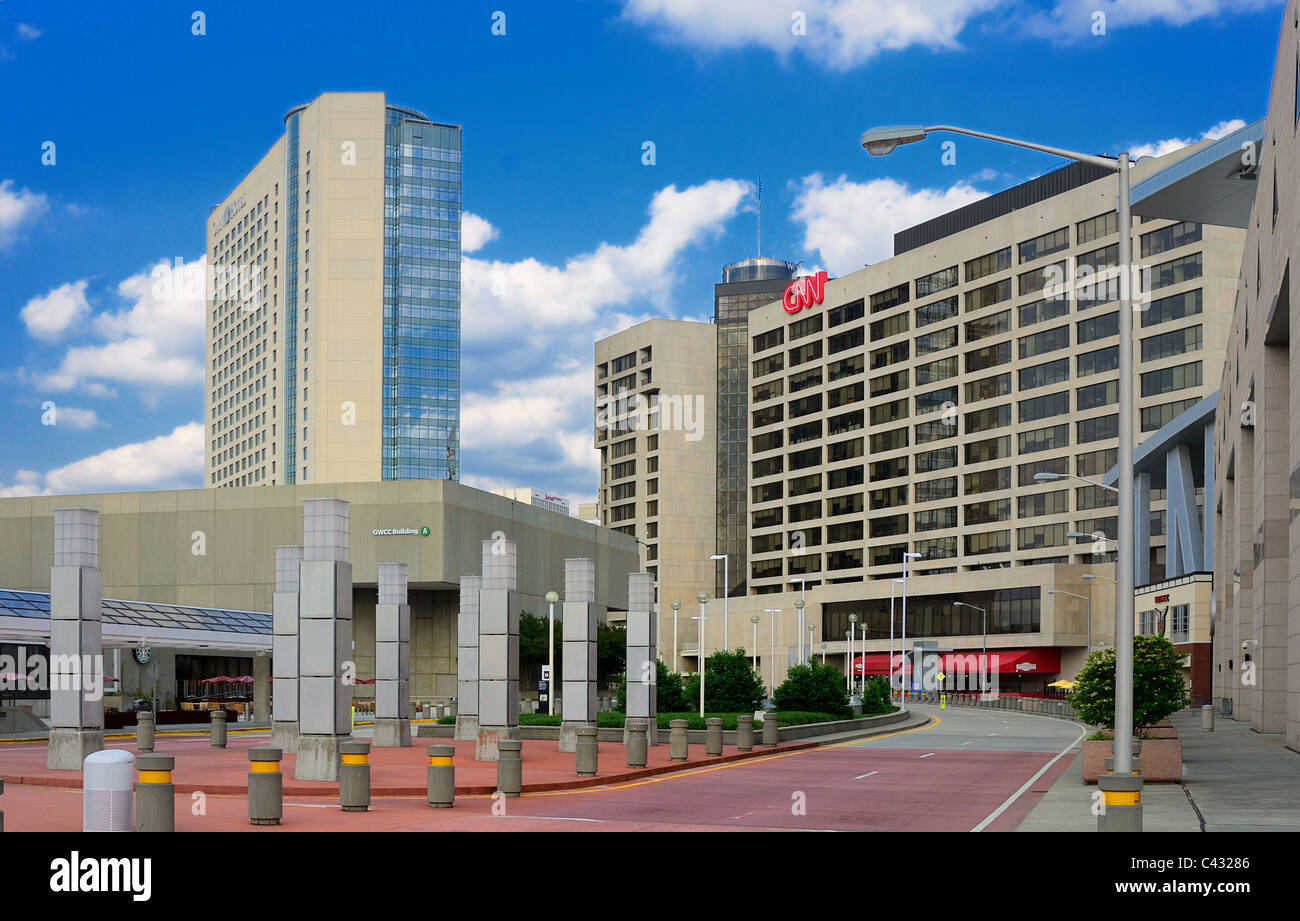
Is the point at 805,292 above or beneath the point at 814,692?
above

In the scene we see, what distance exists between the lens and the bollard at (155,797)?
14234mm

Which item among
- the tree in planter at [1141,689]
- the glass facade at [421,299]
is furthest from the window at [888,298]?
the tree in planter at [1141,689]

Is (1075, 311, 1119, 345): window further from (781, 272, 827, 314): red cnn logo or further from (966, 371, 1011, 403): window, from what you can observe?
(781, 272, 827, 314): red cnn logo

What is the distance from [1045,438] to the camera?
113312mm

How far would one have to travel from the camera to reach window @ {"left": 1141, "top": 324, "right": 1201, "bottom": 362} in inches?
3878

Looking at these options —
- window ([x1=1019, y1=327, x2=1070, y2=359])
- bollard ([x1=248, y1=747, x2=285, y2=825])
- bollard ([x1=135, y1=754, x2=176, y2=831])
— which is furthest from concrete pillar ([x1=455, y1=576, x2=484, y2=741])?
window ([x1=1019, y1=327, x2=1070, y2=359])

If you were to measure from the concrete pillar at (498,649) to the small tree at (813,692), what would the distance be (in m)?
16.7

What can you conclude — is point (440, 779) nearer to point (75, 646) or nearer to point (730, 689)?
point (75, 646)

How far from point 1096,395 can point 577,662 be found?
82.0m

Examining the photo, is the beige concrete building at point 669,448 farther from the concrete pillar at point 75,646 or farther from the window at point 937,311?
the concrete pillar at point 75,646

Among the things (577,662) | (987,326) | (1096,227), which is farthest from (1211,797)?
(987,326)

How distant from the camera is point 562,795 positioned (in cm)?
2336

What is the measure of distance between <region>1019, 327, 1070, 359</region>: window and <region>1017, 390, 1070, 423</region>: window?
12.2 feet
